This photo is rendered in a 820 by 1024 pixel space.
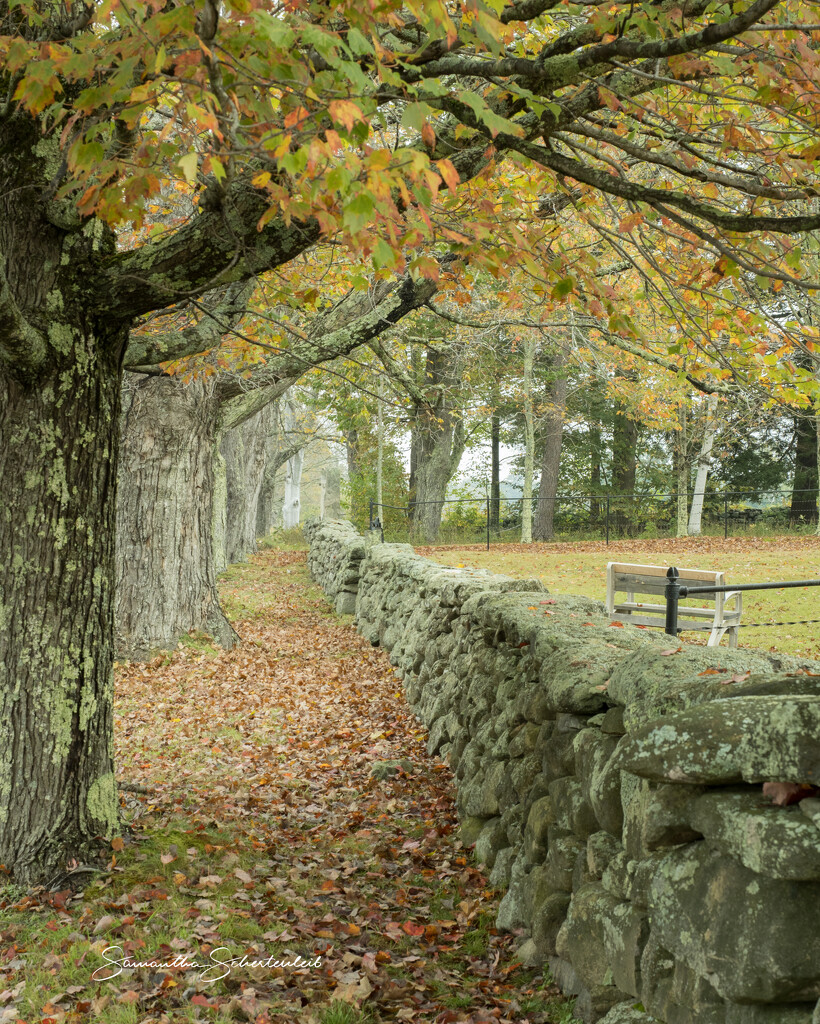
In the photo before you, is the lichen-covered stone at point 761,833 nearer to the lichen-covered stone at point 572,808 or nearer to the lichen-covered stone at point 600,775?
the lichen-covered stone at point 600,775

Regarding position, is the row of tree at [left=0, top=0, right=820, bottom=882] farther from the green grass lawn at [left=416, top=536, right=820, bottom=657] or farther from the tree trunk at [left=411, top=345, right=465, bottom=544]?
the tree trunk at [left=411, top=345, right=465, bottom=544]

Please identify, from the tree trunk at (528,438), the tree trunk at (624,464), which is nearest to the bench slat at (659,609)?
the tree trunk at (528,438)

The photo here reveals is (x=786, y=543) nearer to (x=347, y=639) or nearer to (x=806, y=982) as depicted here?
(x=347, y=639)

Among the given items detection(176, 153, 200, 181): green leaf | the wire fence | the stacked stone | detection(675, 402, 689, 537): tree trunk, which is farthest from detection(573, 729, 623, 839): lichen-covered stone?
detection(675, 402, 689, 537): tree trunk

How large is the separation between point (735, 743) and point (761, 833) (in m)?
0.24

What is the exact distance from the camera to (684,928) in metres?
2.34

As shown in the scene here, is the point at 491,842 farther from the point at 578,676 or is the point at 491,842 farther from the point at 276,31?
the point at 276,31

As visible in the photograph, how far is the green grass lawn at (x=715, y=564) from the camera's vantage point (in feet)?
34.0

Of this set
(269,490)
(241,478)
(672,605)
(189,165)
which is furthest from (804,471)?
(189,165)

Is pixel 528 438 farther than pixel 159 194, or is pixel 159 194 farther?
pixel 528 438

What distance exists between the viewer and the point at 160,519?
10094 mm

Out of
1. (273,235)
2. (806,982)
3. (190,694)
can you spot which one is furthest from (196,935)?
(190,694)

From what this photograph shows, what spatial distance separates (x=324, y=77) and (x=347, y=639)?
924 centimetres

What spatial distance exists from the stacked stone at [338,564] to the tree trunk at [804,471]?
15.4 m
